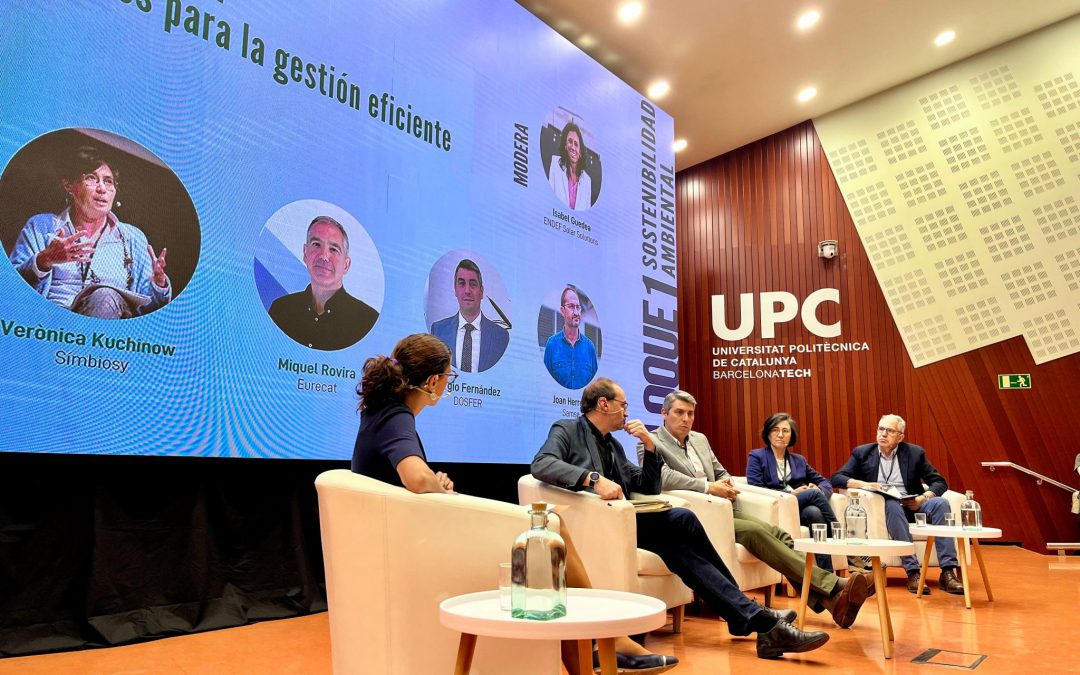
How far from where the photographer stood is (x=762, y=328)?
28.1ft

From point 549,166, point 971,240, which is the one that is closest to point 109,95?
point 549,166

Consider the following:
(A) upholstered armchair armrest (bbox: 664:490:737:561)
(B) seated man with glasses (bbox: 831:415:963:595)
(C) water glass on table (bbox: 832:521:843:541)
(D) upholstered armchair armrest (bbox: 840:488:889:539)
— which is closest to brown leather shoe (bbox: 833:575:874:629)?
(C) water glass on table (bbox: 832:521:843:541)

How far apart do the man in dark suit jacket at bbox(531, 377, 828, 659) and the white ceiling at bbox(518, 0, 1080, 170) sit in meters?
3.98

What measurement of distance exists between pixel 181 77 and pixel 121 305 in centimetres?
105

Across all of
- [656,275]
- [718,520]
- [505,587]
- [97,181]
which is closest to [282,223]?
[97,181]

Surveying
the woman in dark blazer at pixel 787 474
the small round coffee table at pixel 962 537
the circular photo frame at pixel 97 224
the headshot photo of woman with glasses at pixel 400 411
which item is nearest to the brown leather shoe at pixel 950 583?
the small round coffee table at pixel 962 537

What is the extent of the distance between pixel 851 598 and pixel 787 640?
627 millimetres

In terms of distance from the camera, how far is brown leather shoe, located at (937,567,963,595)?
465 centimetres

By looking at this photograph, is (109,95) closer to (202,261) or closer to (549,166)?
(202,261)

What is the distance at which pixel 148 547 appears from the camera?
11.0ft

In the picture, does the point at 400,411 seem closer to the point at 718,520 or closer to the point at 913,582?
the point at 718,520

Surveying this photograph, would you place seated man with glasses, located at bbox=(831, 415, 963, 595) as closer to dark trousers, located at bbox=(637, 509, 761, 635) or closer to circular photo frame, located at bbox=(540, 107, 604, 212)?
dark trousers, located at bbox=(637, 509, 761, 635)

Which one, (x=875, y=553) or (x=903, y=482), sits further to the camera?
(x=903, y=482)

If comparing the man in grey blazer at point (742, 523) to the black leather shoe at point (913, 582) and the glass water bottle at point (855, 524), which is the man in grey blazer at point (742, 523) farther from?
the black leather shoe at point (913, 582)
